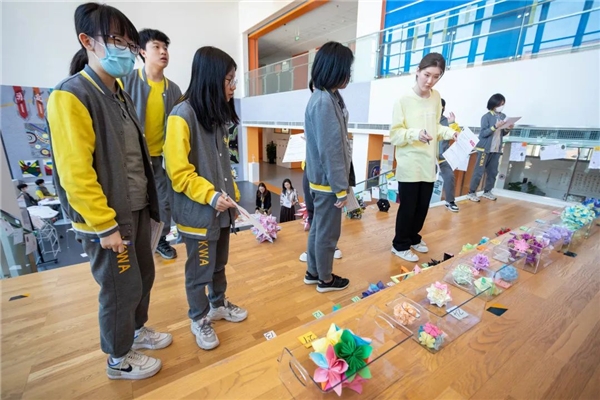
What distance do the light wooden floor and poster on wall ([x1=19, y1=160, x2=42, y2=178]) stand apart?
7626mm

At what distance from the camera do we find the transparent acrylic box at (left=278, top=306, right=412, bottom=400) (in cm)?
91

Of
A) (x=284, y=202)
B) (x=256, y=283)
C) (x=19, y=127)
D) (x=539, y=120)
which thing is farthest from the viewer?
(x=19, y=127)

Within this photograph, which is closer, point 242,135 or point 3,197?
point 3,197

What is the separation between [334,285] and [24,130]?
31.5 ft

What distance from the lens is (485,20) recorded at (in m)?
4.06

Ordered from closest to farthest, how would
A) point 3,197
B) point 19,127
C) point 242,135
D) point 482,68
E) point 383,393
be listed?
point 383,393
point 3,197
point 482,68
point 19,127
point 242,135

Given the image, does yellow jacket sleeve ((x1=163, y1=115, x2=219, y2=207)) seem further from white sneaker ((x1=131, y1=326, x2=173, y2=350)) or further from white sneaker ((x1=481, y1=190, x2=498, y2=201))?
white sneaker ((x1=481, y1=190, x2=498, y2=201))

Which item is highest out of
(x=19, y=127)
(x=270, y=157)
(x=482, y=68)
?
(x=482, y=68)

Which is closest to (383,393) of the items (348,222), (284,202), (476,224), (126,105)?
(126,105)

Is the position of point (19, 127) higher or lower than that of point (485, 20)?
lower

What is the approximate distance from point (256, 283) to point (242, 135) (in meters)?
9.74

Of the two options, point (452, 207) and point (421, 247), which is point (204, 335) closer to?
point (421, 247)

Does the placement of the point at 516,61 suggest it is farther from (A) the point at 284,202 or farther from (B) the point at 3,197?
(B) the point at 3,197

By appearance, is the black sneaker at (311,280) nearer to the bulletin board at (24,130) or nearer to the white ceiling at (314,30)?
the white ceiling at (314,30)
